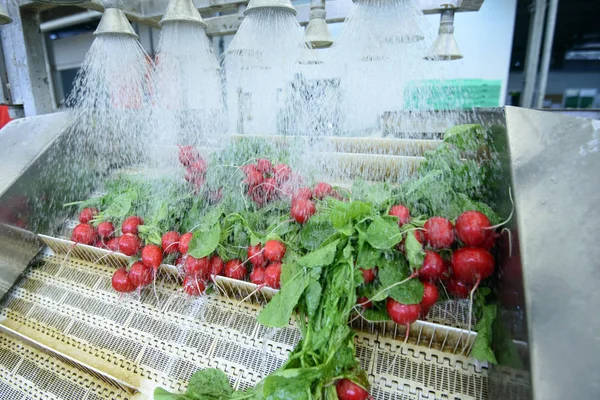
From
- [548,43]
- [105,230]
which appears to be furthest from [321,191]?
[548,43]

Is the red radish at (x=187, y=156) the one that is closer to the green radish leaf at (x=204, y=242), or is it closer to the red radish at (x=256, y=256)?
the green radish leaf at (x=204, y=242)

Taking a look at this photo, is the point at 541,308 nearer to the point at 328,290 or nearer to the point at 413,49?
the point at 328,290

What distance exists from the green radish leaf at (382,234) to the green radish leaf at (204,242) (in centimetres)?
59

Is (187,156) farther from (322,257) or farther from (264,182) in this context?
(322,257)

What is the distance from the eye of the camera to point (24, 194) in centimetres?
180

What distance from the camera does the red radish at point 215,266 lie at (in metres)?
1.33

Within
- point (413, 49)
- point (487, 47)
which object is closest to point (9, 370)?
point (413, 49)

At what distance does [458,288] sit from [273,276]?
0.61 meters

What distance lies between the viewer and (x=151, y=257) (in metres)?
1.39

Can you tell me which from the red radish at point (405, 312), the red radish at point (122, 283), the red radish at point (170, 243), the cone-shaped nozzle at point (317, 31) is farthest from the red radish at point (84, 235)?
the cone-shaped nozzle at point (317, 31)

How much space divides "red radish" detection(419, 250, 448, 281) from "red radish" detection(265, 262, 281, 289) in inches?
18.8

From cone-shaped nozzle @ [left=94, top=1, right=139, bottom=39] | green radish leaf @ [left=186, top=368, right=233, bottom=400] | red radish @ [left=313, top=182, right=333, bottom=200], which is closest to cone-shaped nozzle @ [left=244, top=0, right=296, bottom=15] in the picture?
cone-shaped nozzle @ [left=94, top=1, right=139, bottom=39]

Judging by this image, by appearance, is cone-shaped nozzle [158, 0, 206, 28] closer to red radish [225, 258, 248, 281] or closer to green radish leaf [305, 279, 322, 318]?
red radish [225, 258, 248, 281]

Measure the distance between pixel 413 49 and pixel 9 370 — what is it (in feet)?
9.13
